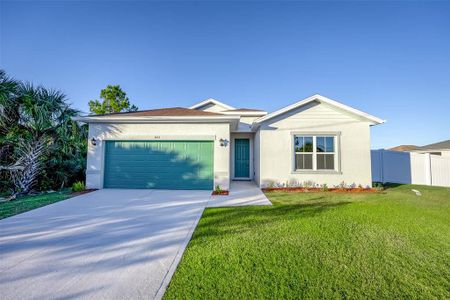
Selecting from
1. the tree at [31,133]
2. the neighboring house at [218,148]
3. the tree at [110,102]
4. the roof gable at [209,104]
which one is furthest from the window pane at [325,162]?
the tree at [110,102]

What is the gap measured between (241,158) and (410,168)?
1014cm

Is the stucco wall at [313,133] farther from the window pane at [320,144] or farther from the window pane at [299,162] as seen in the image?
the window pane at [320,144]

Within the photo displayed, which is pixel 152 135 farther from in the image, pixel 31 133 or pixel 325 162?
pixel 325 162

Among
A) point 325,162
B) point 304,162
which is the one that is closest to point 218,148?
point 304,162

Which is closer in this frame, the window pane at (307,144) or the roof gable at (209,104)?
the window pane at (307,144)

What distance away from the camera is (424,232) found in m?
3.76

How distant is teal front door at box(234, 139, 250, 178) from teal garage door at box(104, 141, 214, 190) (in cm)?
→ 327

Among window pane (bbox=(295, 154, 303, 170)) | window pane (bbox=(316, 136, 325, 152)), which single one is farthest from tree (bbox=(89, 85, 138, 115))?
window pane (bbox=(316, 136, 325, 152))

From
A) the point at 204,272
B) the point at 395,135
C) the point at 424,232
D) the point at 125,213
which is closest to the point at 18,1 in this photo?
the point at 125,213

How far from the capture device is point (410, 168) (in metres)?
10.9

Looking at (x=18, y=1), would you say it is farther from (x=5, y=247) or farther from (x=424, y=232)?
(x=424, y=232)

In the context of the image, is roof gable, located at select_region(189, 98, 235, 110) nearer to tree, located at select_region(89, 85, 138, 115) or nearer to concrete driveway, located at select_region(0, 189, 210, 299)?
concrete driveway, located at select_region(0, 189, 210, 299)

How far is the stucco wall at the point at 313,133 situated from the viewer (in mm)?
8859

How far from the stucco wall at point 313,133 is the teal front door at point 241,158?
2339 mm
